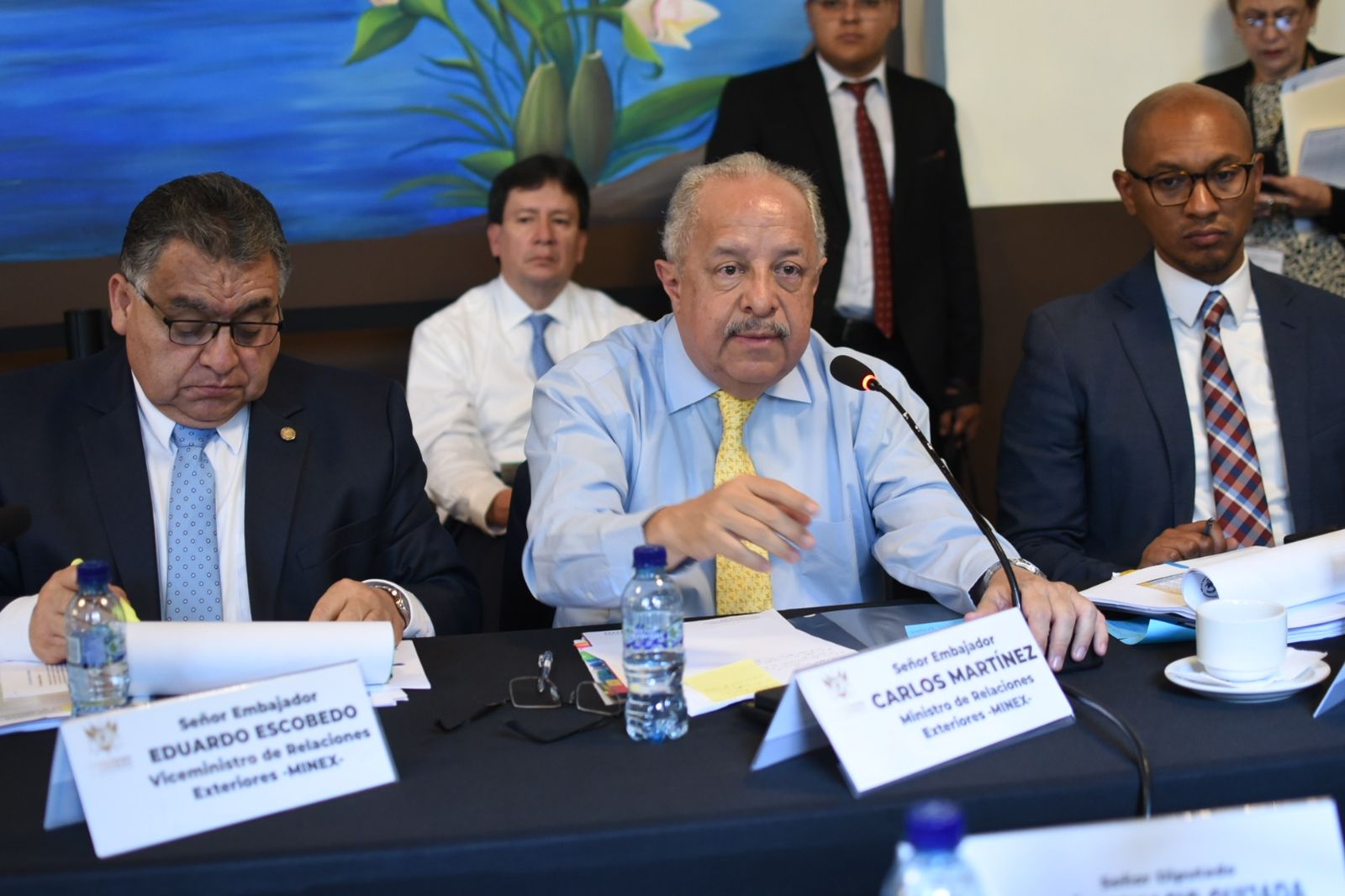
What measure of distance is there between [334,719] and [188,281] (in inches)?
37.7

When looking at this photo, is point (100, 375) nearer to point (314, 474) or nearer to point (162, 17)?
point (314, 474)

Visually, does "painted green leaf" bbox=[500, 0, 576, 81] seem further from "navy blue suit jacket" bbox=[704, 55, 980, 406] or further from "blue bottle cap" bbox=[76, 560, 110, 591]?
"blue bottle cap" bbox=[76, 560, 110, 591]

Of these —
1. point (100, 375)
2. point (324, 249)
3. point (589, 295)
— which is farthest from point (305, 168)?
point (100, 375)

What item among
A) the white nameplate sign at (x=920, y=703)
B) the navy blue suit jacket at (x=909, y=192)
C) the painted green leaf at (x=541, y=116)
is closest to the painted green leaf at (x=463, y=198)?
the painted green leaf at (x=541, y=116)

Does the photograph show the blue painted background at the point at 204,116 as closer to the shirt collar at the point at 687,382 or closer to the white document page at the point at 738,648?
the shirt collar at the point at 687,382

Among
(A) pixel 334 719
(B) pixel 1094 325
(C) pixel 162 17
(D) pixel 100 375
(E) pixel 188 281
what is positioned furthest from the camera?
(C) pixel 162 17

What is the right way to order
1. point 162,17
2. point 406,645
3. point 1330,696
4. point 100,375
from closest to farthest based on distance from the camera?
point 1330,696, point 406,645, point 100,375, point 162,17

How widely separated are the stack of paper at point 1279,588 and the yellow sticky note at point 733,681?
56 cm

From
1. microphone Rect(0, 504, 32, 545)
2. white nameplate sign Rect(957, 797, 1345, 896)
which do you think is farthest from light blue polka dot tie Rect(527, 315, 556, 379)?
white nameplate sign Rect(957, 797, 1345, 896)

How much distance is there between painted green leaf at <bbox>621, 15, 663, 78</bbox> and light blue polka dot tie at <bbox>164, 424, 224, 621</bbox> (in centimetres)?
259

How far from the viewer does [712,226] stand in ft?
7.25

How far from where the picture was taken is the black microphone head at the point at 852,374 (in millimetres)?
1809

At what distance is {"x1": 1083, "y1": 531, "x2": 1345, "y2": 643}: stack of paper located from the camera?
→ 5.69 feet

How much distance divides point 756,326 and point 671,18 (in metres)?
2.43
